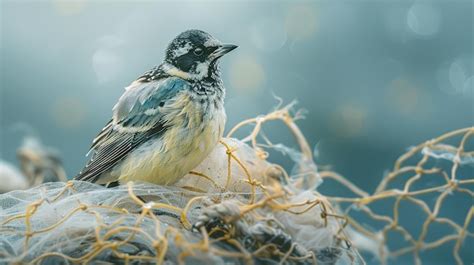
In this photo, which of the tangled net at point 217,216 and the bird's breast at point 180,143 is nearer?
the tangled net at point 217,216

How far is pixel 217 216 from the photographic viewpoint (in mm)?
785

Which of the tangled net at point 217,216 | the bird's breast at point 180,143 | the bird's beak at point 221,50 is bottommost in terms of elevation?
the tangled net at point 217,216

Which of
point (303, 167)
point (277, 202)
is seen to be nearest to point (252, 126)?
point (303, 167)

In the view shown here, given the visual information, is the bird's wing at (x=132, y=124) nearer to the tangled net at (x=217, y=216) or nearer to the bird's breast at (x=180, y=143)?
the bird's breast at (x=180, y=143)

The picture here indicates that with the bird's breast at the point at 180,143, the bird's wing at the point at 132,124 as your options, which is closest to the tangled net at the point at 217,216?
the bird's breast at the point at 180,143

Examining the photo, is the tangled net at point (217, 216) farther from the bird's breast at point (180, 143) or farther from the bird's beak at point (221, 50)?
the bird's beak at point (221, 50)

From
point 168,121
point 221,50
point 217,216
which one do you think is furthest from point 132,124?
point 217,216

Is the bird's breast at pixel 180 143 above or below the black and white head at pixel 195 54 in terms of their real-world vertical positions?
below

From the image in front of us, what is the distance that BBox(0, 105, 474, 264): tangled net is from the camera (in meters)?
0.78

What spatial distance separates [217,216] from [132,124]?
1.36ft

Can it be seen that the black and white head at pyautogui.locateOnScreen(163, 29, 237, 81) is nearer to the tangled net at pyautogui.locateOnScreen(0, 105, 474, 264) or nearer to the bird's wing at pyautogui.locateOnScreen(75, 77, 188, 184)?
the bird's wing at pyautogui.locateOnScreen(75, 77, 188, 184)

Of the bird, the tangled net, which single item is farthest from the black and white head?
the tangled net

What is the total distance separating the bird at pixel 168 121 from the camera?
108cm

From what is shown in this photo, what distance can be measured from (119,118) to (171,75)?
0.12 metres
